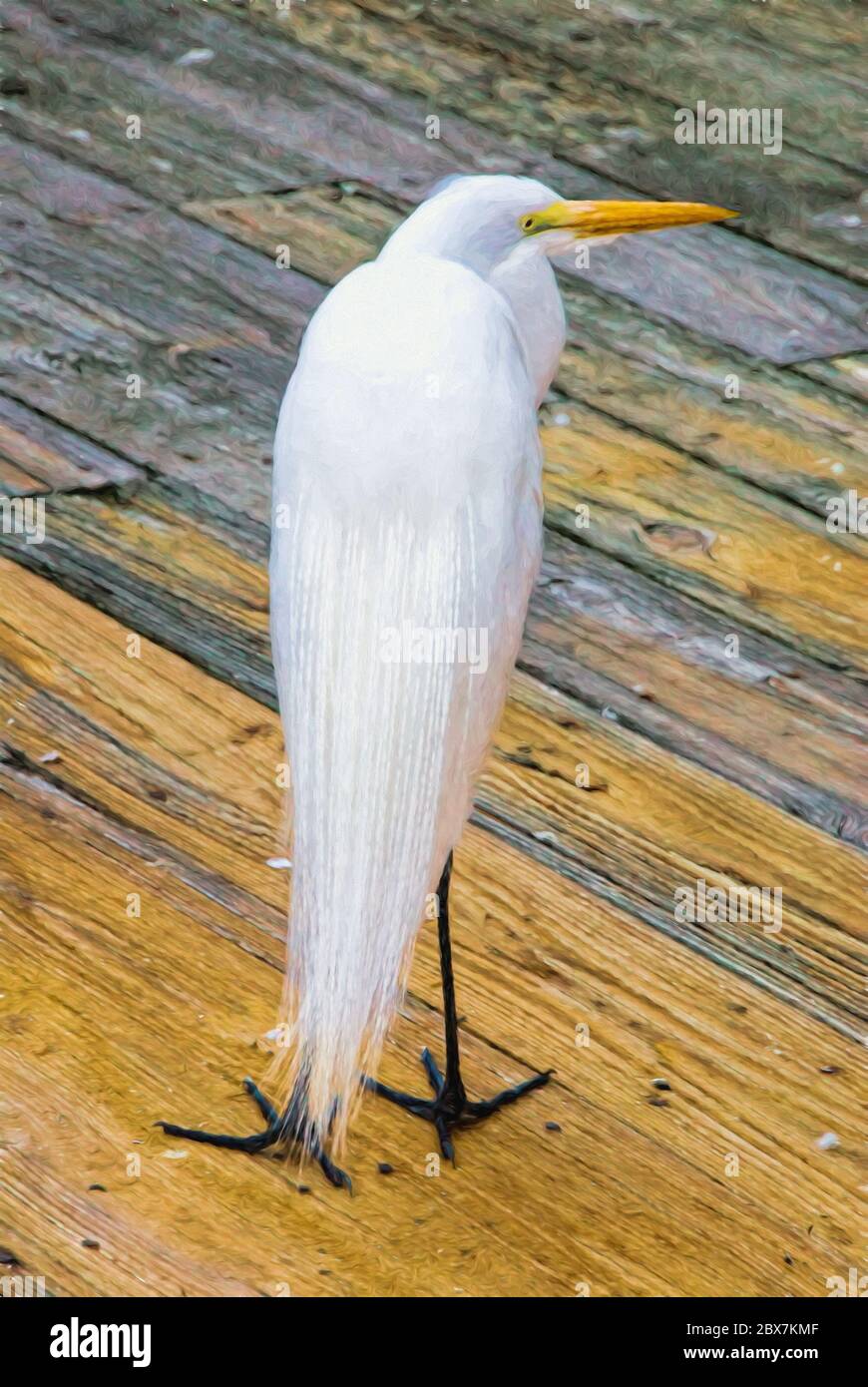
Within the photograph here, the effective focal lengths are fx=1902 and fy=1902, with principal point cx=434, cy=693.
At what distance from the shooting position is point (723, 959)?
1601mm

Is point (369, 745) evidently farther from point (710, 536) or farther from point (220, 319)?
point (220, 319)

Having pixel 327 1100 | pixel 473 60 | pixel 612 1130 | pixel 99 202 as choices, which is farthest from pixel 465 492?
pixel 473 60

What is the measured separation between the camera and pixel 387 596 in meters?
1.20

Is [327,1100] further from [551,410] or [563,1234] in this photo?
[551,410]

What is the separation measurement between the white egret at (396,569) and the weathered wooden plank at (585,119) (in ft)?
4.74

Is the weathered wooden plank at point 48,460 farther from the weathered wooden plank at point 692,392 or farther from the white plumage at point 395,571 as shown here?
the white plumage at point 395,571

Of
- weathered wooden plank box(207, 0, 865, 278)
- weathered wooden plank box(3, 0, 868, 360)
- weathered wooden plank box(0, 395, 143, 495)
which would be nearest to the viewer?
weathered wooden plank box(0, 395, 143, 495)

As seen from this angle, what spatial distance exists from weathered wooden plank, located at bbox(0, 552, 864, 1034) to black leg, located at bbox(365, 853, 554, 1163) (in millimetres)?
251

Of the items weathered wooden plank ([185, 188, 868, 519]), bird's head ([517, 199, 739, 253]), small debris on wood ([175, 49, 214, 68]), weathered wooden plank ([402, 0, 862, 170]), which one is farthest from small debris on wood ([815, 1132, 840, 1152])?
small debris on wood ([175, 49, 214, 68])

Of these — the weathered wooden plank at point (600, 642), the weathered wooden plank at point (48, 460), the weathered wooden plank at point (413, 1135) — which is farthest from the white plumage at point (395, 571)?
the weathered wooden plank at point (48, 460)

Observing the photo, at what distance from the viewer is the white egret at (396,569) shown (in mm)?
1174

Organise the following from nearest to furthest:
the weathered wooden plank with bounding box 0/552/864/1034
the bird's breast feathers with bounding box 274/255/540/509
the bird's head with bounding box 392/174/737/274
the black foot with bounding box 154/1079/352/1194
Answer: the bird's breast feathers with bounding box 274/255/540/509 < the bird's head with bounding box 392/174/737/274 < the black foot with bounding box 154/1079/352/1194 < the weathered wooden plank with bounding box 0/552/864/1034

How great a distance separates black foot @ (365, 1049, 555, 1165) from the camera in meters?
1.44

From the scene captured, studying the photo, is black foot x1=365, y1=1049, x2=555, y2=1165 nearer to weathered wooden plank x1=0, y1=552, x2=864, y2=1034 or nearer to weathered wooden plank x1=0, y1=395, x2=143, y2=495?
weathered wooden plank x1=0, y1=552, x2=864, y2=1034
